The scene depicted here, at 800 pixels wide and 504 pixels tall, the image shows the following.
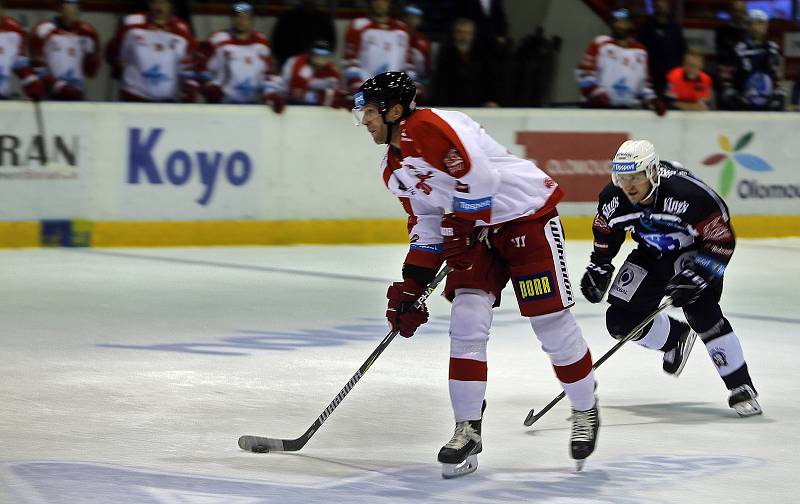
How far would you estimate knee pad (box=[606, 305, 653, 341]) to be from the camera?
5785mm

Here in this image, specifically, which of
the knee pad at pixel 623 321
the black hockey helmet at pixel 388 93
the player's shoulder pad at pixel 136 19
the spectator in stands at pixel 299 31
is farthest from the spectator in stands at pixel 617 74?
the black hockey helmet at pixel 388 93

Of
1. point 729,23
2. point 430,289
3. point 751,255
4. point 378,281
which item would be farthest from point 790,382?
point 729,23

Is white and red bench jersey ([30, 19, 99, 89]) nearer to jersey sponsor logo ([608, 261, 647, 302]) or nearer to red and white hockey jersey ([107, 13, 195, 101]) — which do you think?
red and white hockey jersey ([107, 13, 195, 101])

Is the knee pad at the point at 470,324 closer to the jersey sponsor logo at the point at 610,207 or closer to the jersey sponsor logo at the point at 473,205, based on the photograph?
the jersey sponsor logo at the point at 473,205

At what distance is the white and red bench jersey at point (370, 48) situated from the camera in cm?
1138

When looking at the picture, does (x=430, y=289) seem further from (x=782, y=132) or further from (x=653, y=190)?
(x=782, y=132)

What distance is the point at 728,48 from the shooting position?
1323cm

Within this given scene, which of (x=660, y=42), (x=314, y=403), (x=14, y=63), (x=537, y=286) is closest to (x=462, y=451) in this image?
(x=537, y=286)

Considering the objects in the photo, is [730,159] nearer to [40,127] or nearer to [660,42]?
[660,42]

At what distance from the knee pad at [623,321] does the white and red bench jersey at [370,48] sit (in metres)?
5.82

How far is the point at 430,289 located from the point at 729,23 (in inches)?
376

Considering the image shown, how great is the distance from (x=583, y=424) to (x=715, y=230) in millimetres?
1263

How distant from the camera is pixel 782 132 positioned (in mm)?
12773

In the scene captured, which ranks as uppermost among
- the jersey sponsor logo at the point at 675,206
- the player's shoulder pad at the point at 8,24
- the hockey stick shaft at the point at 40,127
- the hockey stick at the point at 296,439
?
the jersey sponsor logo at the point at 675,206
